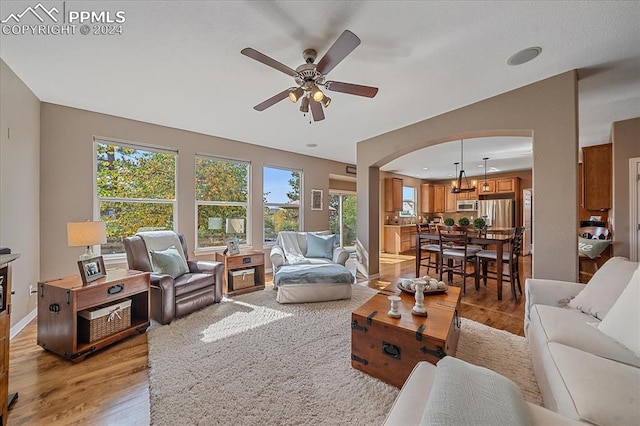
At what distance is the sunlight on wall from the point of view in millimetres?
2506

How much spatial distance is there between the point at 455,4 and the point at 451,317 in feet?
6.98

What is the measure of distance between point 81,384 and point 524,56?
14.1ft

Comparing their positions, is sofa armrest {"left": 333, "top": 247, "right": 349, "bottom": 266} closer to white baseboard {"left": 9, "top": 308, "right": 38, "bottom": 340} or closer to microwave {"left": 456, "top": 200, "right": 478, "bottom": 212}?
white baseboard {"left": 9, "top": 308, "right": 38, "bottom": 340}

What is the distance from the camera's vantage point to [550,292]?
217 cm

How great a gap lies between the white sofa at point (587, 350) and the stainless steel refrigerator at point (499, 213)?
6.09m

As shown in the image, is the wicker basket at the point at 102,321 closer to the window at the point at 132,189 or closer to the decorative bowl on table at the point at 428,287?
the window at the point at 132,189

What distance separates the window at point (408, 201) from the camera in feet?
28.4

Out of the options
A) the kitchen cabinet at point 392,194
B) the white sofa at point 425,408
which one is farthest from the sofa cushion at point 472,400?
the kitchen cabinet at point 392,194

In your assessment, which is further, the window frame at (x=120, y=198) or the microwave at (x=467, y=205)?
the microwave at (x=467, y=205)

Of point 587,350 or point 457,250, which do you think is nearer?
point 587,350

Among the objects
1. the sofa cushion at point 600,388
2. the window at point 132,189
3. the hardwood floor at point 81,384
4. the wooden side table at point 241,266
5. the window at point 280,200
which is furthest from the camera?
the window at point 280,200

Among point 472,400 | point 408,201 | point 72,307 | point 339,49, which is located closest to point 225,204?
point 72,307

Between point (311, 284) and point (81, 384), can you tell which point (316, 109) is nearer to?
point (311, 284)

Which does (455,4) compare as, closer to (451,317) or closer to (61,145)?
(451,317)
